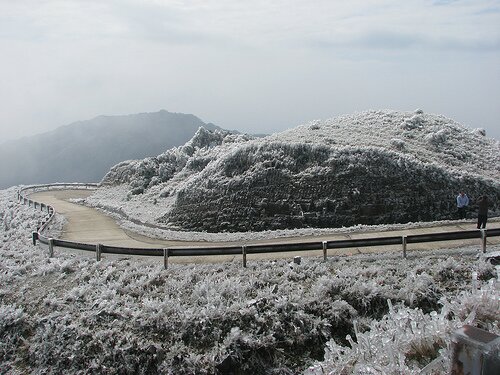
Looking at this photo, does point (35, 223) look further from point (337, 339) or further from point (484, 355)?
point (484, 355)

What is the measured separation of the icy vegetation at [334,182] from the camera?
31.4m

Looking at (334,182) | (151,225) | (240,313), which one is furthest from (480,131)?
(240,313)

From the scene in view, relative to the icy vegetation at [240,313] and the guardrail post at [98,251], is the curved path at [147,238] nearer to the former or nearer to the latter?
the icy vegetation at [240,313]

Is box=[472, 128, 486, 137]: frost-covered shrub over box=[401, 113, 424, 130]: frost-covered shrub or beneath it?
beneath

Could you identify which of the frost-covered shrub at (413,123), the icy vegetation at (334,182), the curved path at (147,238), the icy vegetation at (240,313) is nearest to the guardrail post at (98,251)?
Result: the icy vegetation at (240,313)

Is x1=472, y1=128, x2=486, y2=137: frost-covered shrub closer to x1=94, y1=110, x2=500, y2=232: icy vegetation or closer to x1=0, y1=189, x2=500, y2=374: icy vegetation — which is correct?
x1=94, y1=110, x2=500, y2=232: icy vegetation

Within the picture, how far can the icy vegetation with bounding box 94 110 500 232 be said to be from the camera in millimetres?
31406

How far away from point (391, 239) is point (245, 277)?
5.66 meters

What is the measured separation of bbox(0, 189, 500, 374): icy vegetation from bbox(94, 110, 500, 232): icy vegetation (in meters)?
13.5

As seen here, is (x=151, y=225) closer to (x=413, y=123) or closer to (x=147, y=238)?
(x=147, y=238)

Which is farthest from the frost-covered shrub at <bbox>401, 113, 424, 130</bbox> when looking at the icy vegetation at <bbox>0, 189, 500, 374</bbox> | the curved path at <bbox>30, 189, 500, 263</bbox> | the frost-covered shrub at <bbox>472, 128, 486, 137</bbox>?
the icy vegetation at <bbox>0, 189, 500, 374</bbox>

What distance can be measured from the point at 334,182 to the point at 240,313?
20.8 metres

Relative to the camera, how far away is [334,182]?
33.3m

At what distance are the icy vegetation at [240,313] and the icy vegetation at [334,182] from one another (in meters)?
13.5
